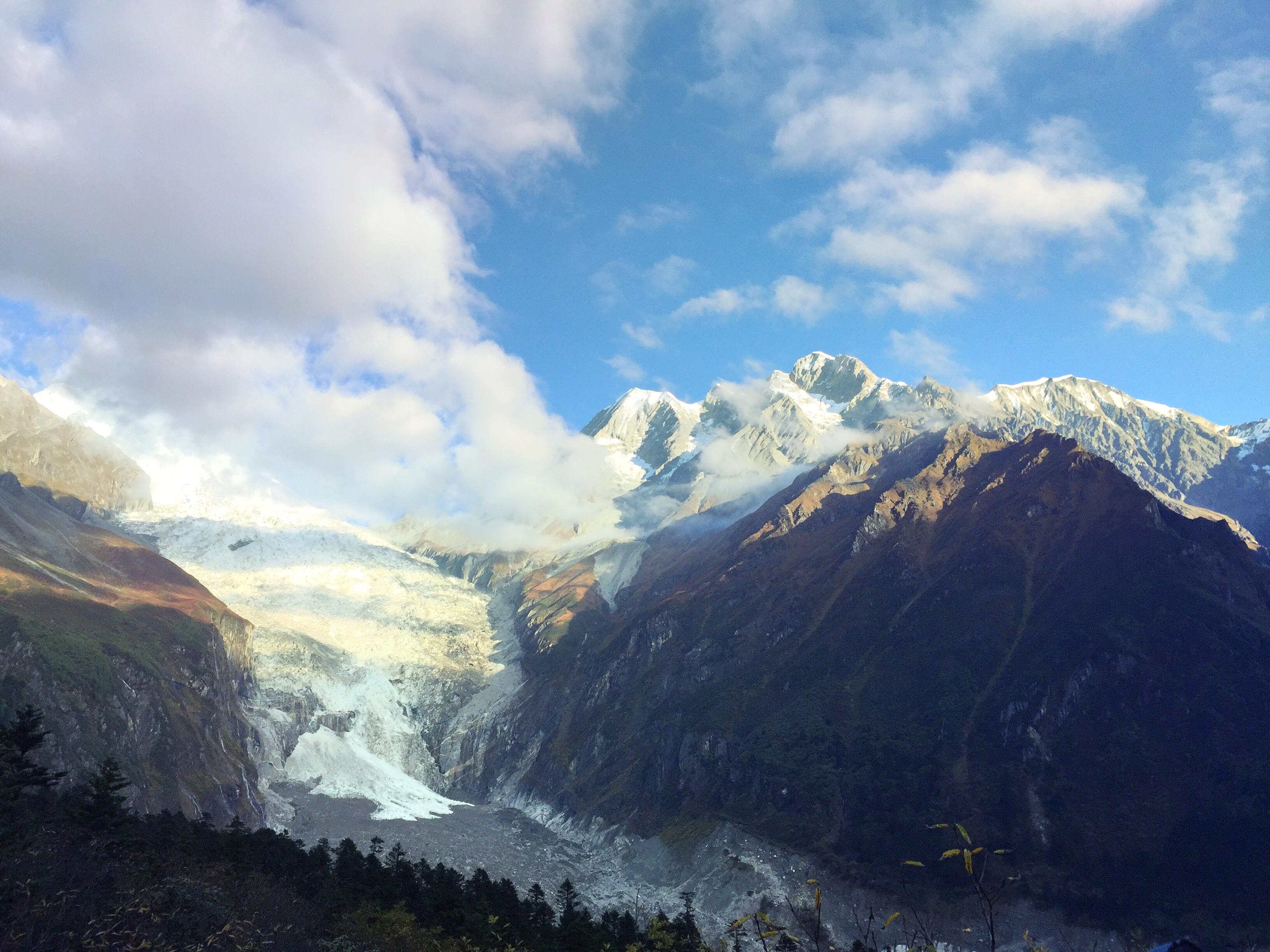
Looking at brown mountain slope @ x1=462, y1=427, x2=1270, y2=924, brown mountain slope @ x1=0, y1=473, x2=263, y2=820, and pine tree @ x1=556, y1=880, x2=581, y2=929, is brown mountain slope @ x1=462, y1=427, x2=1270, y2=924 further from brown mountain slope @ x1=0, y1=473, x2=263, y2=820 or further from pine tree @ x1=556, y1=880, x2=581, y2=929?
brown mountain slope @ x1=0, y1=473, x2=263, y2=820

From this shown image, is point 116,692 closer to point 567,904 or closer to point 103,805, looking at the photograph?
point 103,805

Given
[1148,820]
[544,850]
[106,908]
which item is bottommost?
[544,850]

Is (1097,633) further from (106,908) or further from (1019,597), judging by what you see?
(106,908)

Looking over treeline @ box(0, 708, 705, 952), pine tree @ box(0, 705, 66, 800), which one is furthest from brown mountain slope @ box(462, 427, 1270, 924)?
pine tree @ box(0, 705, 66, 800)

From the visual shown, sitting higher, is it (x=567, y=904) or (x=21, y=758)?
(x=21, y=758)

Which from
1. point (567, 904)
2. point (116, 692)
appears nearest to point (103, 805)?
point (567, 904)

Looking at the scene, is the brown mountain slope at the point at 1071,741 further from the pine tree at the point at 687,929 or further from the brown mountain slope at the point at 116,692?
the brown mountain slope at the point at 116,692

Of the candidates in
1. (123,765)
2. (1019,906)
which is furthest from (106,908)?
(1019,906)

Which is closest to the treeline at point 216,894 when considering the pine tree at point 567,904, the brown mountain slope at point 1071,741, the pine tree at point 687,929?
the pine tree at point 687,929

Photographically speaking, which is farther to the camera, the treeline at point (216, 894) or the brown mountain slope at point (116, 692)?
the brown mountain slope at point (116, 692)
